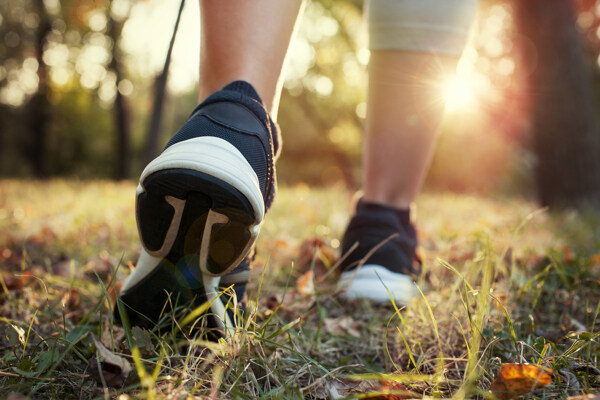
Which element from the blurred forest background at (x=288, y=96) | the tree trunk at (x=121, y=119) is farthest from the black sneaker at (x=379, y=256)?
the tree trunk at (x=121, y=119)

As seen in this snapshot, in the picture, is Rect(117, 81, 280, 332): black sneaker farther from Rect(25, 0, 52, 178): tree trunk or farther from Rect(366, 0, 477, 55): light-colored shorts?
Rect(25, 0, 52, 178): tree trunk

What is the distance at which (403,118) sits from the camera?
52.5 inches

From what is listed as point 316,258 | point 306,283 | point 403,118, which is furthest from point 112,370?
point 403,118

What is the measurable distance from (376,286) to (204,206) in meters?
0.59

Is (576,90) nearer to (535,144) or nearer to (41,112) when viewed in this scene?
(535,144)

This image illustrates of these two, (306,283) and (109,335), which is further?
(306,283)

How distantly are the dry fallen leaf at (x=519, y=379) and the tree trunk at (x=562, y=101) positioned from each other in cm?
394

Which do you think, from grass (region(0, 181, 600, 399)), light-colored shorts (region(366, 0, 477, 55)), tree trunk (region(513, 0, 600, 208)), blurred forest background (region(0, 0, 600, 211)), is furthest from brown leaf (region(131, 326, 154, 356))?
blurred forest background (region(0, 0, 600, 211))

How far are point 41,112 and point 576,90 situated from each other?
55.8 ft

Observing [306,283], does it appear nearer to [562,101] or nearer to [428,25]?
[428,25]

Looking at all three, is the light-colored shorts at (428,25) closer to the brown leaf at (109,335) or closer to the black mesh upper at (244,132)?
the black mesh upper at (244,132)

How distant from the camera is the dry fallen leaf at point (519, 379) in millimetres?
585

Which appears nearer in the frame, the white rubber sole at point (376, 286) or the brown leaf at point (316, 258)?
the white rubber sole at point (376, 286)

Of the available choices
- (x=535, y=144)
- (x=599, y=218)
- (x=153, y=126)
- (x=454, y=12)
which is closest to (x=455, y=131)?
(x=153, y=126)
